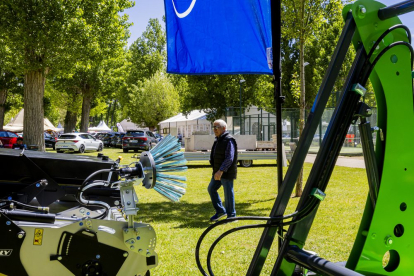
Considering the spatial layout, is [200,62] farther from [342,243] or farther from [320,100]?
[342,243]

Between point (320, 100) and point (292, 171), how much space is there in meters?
0.37

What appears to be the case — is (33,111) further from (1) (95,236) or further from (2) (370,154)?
(2) (370,154)

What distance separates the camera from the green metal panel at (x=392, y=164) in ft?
7.00

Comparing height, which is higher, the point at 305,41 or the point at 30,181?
the point at 305,41

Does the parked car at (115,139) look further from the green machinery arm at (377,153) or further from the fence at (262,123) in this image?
the green machinery arm at (377,153)

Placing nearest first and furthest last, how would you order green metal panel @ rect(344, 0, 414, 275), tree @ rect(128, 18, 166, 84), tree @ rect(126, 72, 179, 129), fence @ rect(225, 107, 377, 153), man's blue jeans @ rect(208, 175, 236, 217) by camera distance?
1. green metal panel @ rect(344, 0, 414, 275)
2. man's blue jeans @ rect(208, 175, 236, 217)
3. fence @ rect(225, 107, 377, 153)
4. tree @ rect(126, 72, 179, 129)
5. tree @ rect(128, 18, 166, 84)

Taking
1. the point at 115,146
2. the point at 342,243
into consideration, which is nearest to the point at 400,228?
the point at 342,243

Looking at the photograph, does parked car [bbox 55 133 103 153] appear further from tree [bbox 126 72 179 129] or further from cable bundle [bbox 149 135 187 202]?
cable bundle [bbox 149 135 187 202]

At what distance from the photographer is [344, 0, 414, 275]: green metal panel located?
213 centimetres

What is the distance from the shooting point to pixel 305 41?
10.5 m

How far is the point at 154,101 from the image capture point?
55.3 m

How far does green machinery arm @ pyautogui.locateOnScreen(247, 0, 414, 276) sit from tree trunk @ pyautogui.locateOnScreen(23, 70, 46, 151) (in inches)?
741

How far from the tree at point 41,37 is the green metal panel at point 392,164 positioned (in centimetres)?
1876

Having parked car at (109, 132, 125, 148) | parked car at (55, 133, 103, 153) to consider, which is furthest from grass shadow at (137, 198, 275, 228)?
parked car at (109, 132, 125, 148)
